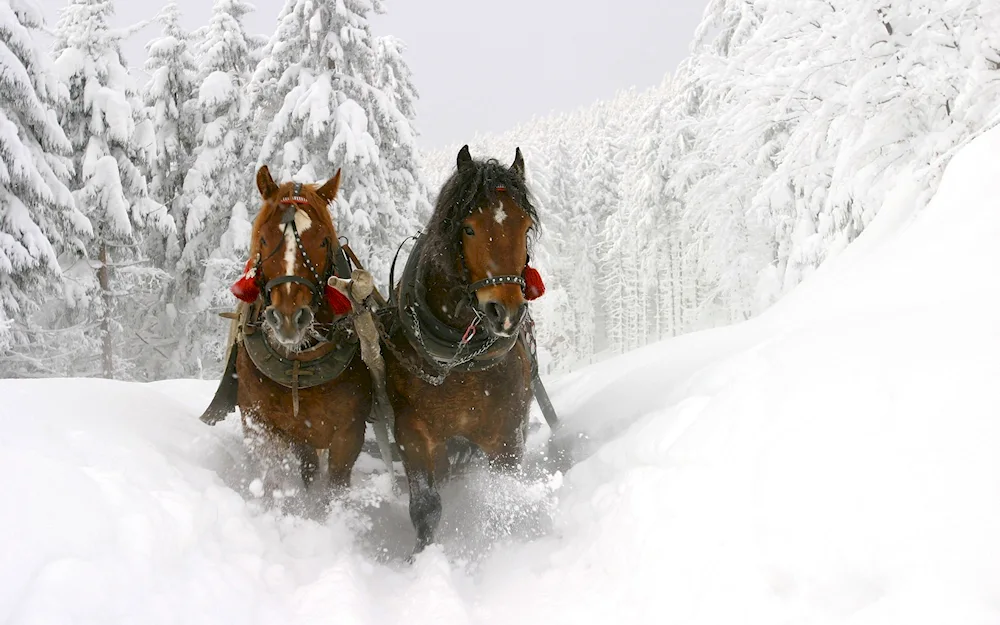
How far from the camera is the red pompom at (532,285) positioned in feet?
11.6

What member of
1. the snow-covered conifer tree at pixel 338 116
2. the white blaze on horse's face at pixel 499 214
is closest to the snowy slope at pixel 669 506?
the white blaze on horse's face at pixel 499 214

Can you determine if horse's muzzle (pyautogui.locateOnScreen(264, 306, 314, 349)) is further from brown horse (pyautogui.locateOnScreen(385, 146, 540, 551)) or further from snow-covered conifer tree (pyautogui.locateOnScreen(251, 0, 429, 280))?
snow-covered conifer tree (pyautogui.locateOnScreen(251, 0, 429, 280))

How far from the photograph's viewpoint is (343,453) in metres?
4.00

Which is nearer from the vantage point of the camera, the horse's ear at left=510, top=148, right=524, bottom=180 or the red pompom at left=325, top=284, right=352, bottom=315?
the red pompom at left=325, top=284, right=352, bottom=315

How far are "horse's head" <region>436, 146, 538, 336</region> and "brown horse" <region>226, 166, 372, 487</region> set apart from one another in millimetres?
825

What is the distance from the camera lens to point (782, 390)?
278cm

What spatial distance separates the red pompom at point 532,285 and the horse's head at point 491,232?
9cm

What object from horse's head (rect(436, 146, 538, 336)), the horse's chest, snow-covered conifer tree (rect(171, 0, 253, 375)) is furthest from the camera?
snow-covered conifer tree (rect(171, 0, 253, 375))

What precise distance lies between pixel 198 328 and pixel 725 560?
15.9 meters

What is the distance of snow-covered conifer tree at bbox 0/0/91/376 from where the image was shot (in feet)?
32.0

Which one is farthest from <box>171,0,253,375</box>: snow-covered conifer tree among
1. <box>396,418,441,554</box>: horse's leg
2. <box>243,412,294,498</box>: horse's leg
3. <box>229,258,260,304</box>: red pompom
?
<box>396,418,441,554</box>: horse's leg

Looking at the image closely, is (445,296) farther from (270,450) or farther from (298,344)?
(270,450)

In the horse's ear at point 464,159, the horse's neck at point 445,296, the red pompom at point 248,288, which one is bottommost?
the horse's neck at point 445,296

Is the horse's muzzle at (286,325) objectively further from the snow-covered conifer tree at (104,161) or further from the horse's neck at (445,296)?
the snow-covered conifer tree at (104,161)
